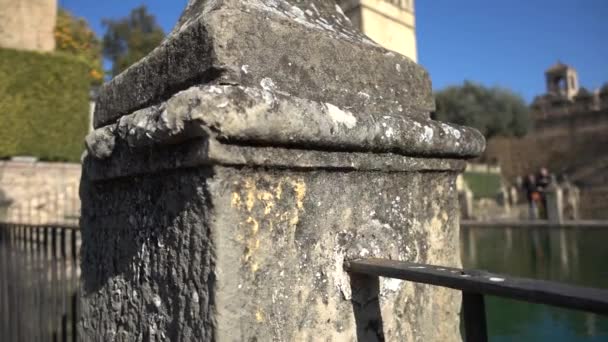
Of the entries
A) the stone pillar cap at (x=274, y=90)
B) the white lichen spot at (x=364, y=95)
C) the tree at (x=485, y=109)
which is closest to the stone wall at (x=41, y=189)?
the stone pillar cap at (x=274, y=90)

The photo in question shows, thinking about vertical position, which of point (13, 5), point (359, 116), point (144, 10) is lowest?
point (359, 116)

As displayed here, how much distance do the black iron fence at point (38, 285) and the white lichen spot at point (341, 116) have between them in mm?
1864

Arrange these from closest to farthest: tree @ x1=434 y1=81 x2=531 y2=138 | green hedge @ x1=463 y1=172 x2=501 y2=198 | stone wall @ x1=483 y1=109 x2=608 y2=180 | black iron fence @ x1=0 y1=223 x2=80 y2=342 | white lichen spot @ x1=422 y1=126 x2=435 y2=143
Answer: white lichen spot @ x1=422 y1=126 x2=435 y2=143 → black iron fence @ x1=0 y1=223 x2=80 y2=342 → green hedge @ x1=463 y1=172 x2=501 y2=198 → tree @ x1=434 y1=81 x2=531 y2=138 → stone wall @ x1=483 y1=109 x2=608 y2=180

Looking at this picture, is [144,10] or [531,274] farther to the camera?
[144,10]

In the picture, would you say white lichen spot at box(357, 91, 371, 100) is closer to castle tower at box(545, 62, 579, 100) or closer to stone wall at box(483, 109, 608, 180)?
stone wall at box(483, 109, 608, 180)

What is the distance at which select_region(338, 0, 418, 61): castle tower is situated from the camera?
936 centimetres

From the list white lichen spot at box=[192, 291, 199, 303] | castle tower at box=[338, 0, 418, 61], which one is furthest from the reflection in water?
castle tower at box=[338, 0, 418, 61]

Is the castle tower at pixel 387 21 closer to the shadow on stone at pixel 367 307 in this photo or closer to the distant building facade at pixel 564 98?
the shadow on stone at pixel 367 307

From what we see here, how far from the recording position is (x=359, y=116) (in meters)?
1.22

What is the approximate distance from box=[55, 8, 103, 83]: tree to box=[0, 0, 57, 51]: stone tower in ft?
2.44

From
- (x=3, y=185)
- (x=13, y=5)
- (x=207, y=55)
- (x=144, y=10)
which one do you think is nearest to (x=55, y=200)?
(x=3, y=185)

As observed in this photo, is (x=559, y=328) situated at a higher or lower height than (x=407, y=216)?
lower

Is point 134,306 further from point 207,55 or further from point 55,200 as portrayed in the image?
point 55,200

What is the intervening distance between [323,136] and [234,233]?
336 millimetres
